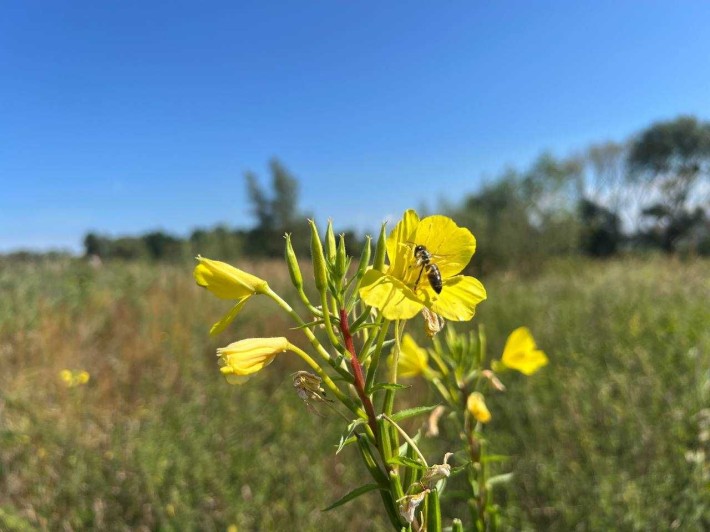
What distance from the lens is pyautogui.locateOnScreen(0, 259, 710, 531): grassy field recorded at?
2457 millimetres

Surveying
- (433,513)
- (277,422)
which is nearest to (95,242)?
(277,422)

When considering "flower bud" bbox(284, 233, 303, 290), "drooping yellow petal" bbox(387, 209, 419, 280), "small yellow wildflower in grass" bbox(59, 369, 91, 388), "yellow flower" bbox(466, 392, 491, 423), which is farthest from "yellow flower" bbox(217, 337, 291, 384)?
"small yellow wildflower in grass" bbox(59, 369, 91, 388)

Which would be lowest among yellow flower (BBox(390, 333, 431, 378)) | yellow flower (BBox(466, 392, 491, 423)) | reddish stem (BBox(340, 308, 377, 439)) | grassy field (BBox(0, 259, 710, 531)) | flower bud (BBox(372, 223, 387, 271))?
grassy field (BBox(0, 259, 710, 531))

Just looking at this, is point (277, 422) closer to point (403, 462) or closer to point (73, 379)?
point (73, 379)

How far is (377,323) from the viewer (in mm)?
599

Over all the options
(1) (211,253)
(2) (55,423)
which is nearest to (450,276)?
(2) (55,423)

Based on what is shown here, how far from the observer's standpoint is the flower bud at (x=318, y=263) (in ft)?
2.03

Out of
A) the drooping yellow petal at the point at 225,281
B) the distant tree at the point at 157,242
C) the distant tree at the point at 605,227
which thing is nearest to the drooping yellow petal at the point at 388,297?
the drooping yellow petal at the point at 225,281

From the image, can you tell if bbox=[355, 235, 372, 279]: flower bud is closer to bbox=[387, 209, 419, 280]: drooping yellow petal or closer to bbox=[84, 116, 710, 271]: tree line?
bbox=[387, 209, 419, 280]: drooping yellow petal

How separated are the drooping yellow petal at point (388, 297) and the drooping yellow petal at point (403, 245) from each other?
9 centimetres

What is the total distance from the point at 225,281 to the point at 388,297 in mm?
292

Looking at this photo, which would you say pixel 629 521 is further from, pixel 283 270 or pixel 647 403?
pixel 283 270

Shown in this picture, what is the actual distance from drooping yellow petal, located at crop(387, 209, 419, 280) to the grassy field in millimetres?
2213

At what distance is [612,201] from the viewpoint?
74.2ft
